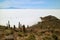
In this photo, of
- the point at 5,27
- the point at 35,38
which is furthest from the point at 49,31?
the point at 5,27

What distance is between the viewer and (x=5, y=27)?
296 cm

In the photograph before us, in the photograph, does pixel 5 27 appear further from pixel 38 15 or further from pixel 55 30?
pixel 55 30

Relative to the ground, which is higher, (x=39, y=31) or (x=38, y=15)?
(x=38, y=15)

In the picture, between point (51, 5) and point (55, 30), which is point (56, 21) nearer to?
point (55, 30)

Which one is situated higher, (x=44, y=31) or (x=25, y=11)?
(x=25, y=11)

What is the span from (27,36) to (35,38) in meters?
0.17

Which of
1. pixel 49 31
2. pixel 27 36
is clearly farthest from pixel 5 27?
pixel 49 31

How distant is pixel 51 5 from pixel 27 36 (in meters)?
0.87

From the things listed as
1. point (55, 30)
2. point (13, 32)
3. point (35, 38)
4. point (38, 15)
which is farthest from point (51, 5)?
point (13, 32)

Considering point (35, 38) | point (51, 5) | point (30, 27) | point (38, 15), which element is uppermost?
point (51, 5)

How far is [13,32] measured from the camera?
2.88 meters

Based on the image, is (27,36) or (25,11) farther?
(25,11)

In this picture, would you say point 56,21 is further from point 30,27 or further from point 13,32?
point 13,32

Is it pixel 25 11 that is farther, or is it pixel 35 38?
pixel 25 11
